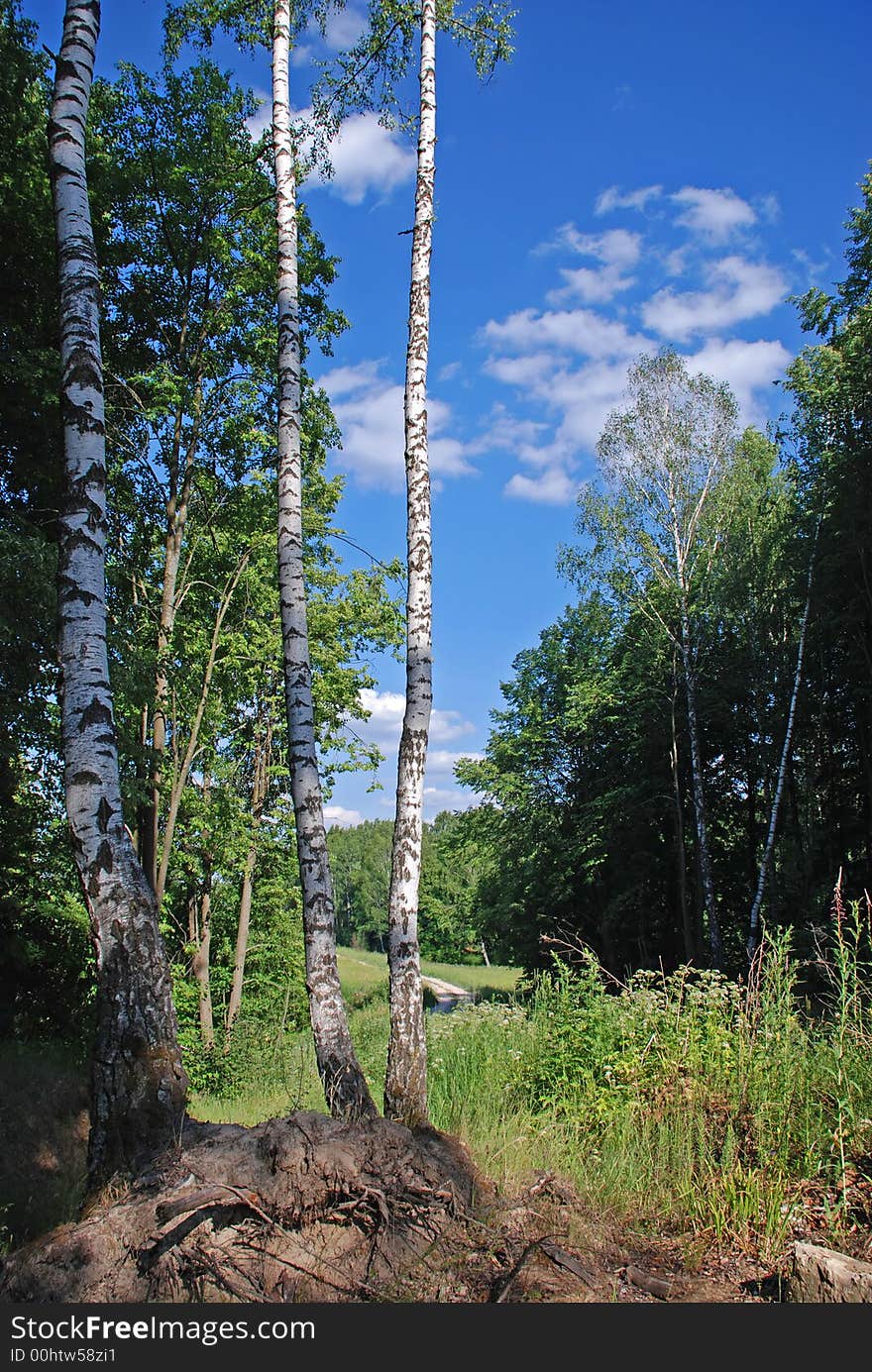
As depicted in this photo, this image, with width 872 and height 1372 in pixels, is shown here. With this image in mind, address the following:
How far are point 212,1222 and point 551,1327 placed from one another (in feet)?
4.28

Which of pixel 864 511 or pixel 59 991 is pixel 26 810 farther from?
pixel 864 511

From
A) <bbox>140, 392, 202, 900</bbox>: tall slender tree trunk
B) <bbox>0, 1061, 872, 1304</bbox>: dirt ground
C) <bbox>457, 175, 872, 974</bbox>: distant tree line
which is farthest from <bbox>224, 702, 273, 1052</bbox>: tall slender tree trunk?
<bbox>0, 1061, 872, 1304</bbox>: dirt ground

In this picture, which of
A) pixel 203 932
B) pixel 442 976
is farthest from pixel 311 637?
pixel 442 976

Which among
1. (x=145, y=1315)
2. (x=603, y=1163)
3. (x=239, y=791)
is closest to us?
(x=145, y=1315)

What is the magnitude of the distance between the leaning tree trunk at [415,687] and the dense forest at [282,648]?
1.2 inches

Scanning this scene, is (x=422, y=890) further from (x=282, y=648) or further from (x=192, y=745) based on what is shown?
(x=282, y=648)

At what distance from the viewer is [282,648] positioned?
6766 millimetres

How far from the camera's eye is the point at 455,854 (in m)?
27.0

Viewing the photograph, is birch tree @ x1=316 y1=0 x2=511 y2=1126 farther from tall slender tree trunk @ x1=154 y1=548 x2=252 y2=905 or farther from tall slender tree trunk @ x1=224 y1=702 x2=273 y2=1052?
tall slender tree trunk @ x1=224 y1=702 x2=273 y2=1052

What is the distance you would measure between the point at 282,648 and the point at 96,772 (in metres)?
2.69

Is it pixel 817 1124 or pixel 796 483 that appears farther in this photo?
pixel 796 483

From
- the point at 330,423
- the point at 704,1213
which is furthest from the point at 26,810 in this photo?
the point at 704,1213

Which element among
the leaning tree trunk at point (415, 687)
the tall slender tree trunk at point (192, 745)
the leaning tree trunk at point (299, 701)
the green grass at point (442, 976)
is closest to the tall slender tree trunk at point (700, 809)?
the tall slender tree trunk at point (192, 745)

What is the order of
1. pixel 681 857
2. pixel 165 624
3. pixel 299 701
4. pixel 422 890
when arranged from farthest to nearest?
pixel 422 890 < pixel 681 857 < pixel 165 624 < pixel 299 701
